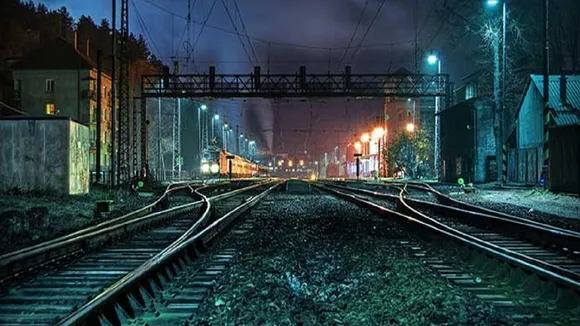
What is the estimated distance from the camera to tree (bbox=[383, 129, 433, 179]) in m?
62.9

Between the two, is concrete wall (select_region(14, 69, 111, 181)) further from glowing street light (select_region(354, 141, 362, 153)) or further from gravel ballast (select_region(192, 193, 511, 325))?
gravel ballast (select_region(192, 193, 511, 325))

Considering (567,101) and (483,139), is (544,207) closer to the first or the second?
(567,101)

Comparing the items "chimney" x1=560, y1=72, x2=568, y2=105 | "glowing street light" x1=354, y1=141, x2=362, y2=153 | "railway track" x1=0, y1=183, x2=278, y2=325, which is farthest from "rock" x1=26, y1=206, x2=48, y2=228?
"glowing street light" x1=354, y1=141, x2=362, y2=153

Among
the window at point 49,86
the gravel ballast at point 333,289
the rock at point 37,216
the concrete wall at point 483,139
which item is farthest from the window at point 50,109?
the gravel ballast at point 333,289

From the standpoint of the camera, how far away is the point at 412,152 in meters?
63.1

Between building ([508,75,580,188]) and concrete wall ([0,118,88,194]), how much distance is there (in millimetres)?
21365

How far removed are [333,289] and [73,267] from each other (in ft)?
13.5

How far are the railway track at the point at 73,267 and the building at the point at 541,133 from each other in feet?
59.9

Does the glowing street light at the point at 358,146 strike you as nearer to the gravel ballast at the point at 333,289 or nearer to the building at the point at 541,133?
the building at the point at 541,133

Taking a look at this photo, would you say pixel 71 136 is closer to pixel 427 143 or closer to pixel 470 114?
pixel 470 114

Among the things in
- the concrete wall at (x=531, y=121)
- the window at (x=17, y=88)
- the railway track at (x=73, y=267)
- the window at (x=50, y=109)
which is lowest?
the railway track at (x=73, y=267)

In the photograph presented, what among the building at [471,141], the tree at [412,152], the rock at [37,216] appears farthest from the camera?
the tree at [412,152]

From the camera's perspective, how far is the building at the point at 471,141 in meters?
44.0

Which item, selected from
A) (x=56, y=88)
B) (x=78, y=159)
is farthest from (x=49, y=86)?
(x=78, y=159)
